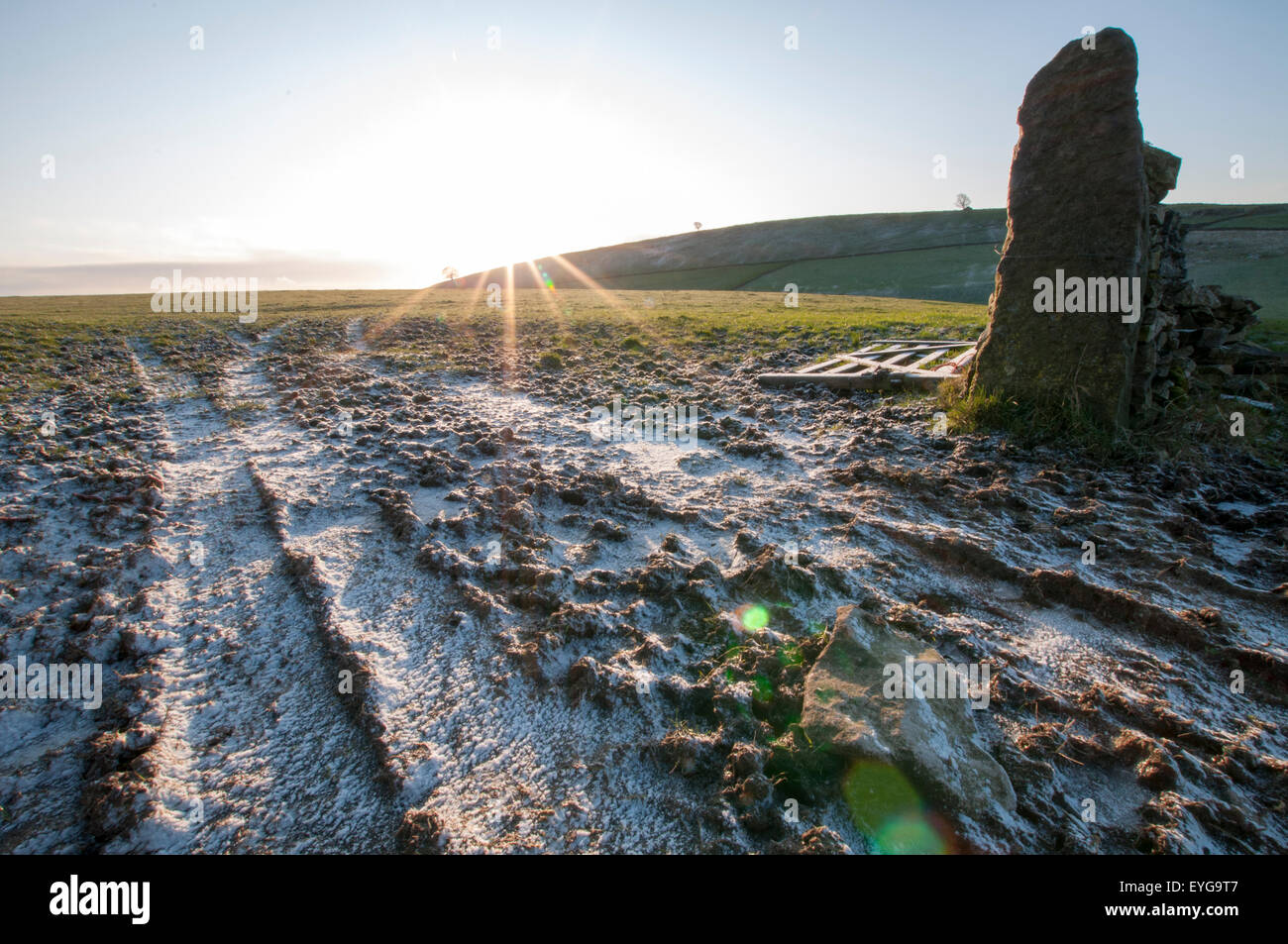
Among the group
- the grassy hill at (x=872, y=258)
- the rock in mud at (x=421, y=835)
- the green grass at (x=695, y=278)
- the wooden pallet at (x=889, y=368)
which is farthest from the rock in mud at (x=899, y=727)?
the green grass at (x=695, y=278)

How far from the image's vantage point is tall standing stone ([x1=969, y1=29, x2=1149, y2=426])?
17.0 ft

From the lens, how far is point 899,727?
2342 mm

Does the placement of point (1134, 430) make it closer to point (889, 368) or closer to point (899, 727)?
point (889, 368)

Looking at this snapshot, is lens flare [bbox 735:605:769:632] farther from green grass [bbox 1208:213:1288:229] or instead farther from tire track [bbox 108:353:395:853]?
green grass [bbox 1208:213:1288:229]

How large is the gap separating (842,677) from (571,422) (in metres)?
5.04

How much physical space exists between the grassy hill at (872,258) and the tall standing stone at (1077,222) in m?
20.0

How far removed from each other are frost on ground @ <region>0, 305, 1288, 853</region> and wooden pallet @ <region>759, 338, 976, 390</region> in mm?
1805

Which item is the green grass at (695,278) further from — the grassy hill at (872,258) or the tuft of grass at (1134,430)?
the tuft of grass at (1134,430)

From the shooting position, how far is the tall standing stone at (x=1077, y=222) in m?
5.19

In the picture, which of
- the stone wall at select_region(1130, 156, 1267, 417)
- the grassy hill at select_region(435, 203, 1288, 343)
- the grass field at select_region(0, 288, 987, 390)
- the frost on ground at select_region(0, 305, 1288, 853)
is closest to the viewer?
the frost on ground at select_region(0, 305, 1288, 853)

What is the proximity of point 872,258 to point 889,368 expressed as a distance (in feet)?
156

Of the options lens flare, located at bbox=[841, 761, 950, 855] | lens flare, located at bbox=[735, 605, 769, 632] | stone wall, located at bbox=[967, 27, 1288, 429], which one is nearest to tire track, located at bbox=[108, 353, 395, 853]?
lens flare, located at bbox=[841, 761, 950, 855]

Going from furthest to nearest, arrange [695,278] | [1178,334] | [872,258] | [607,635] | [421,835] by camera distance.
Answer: [695,278] → [872,258] → [1178,334] → [607,635] → [421,835]

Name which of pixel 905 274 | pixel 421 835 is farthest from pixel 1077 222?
pixel 905 274
